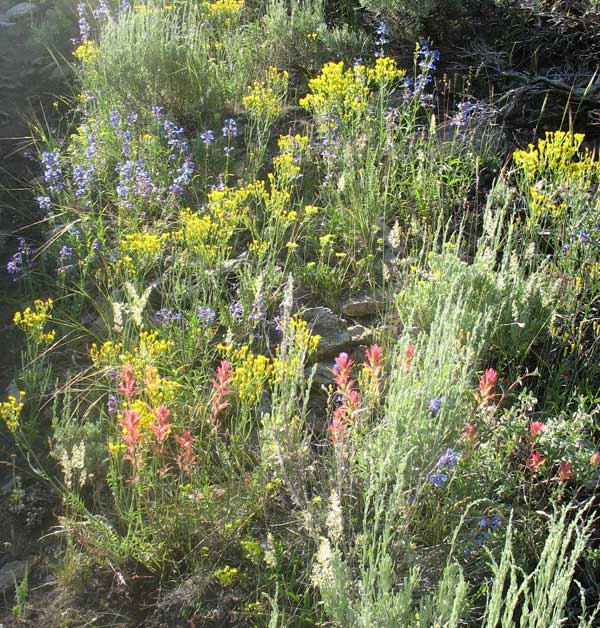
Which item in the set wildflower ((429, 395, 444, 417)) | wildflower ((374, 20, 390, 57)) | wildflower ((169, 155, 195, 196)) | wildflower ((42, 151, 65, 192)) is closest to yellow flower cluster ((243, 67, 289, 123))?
wildflower ((169, 155, 195, 196))

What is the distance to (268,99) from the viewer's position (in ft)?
14.1

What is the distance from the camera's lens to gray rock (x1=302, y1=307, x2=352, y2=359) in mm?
3355

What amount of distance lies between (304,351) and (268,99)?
2318mm

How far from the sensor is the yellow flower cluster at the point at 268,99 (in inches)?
165

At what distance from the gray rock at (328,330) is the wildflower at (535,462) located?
0.99 meters

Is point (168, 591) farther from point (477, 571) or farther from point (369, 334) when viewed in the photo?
point (369, 334)

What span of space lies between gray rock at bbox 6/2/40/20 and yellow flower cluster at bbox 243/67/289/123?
2.45 metres

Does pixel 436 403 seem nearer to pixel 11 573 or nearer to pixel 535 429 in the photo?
pixel 535 429

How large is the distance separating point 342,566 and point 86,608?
1.02 metres

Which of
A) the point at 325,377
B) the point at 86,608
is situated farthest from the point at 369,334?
the point at 86,608

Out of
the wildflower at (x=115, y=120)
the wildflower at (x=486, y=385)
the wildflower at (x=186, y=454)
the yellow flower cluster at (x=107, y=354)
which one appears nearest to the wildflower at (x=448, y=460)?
the wildflower at (x=486, y=385)

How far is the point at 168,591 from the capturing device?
8.38 feet

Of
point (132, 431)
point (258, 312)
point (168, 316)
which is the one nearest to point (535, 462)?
point (258, 312)

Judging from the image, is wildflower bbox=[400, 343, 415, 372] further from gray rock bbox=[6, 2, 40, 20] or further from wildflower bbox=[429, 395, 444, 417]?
gray rock bbox=[6, 2, 40, 20]
